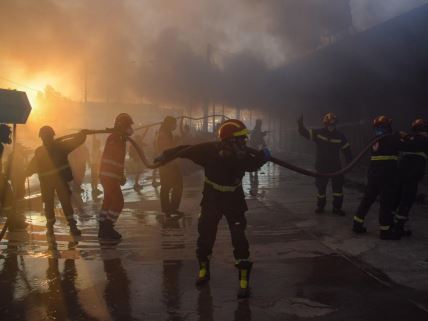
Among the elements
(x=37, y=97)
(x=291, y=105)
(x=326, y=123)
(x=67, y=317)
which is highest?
(x=37, y=97)

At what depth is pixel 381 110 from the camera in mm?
12820

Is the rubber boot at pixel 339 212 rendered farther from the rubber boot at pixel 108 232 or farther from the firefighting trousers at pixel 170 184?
the rubber boot at pixel 108 232

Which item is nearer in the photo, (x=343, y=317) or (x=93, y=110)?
(x=343, y=317)

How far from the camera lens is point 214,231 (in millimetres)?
4203

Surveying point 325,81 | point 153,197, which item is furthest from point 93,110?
point 153,197

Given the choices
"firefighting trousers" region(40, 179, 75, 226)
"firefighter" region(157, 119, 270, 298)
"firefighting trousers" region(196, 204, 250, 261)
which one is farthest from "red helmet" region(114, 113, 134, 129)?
"firefighting trousers" region(196, 204, 250, 261)

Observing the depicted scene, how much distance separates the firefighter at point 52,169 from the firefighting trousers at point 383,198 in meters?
3.79

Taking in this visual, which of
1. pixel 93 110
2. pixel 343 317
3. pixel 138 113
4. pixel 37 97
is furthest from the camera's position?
pixel 93 110

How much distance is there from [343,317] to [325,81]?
1324 cm

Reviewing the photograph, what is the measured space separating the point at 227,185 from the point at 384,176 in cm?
264

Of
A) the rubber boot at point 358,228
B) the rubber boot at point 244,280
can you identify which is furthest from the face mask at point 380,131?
the rubber boot at point 244,280

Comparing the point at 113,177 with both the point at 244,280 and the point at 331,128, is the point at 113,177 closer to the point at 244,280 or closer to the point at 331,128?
the point at 244,280

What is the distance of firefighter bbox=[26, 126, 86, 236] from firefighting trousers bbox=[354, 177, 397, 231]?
3787 mm

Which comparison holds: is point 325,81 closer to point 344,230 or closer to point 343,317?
point 344,230
